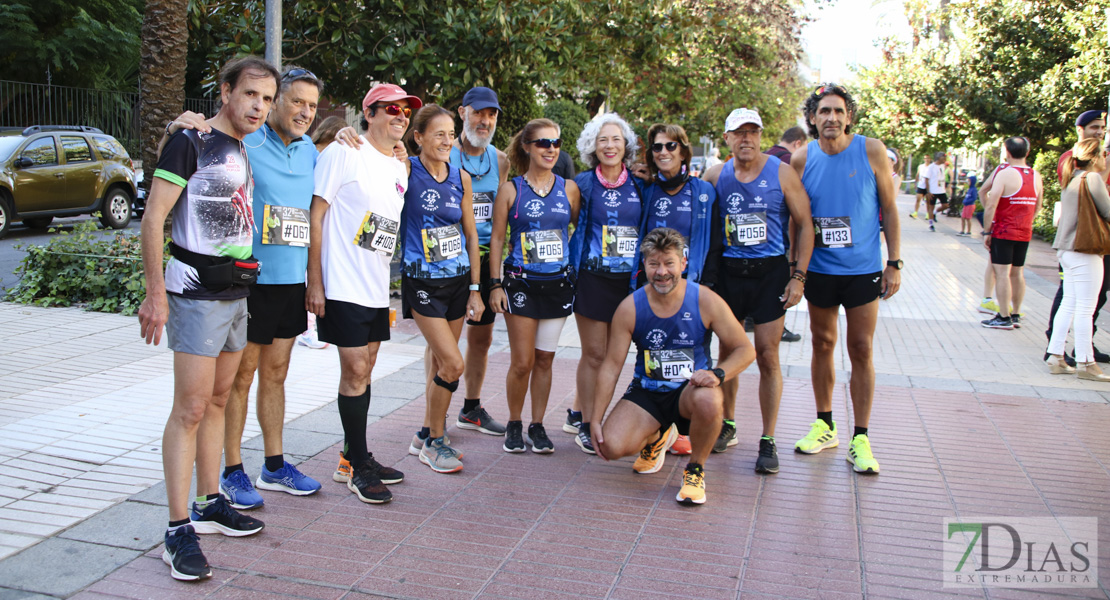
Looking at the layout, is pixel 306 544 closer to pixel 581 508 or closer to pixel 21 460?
pixel 581 508

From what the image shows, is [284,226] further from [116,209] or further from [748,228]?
[116,209]

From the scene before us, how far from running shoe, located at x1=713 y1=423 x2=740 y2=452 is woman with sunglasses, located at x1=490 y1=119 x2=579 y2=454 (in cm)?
99

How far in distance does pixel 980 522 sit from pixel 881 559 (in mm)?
743

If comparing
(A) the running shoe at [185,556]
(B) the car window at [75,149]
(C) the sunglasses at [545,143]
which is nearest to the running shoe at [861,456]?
(C) the sunglasses at [545,143]

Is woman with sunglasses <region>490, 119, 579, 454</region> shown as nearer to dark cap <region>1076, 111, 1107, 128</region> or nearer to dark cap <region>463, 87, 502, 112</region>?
dark cap <region>463, 87, 502, 112</region>

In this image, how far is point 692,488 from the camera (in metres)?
4.34

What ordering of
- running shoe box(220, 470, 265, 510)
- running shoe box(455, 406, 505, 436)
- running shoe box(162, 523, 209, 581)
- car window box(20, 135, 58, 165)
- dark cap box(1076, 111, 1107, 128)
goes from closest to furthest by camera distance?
running shoe box(162, 523, 209, 581)
running shoe box(220, 470, 265, 510)
running shoe box(455, 406, 505, 436)
dark cap box(1076, 111, 1107, 128)
car window box(20, 135, 58, 165)

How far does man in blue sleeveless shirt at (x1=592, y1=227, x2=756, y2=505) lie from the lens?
4.36 meters

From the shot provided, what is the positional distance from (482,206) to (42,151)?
1338cm

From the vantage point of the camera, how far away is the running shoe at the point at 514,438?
5111 millimetres

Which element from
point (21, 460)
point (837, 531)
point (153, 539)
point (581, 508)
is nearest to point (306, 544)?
point (153, 539)

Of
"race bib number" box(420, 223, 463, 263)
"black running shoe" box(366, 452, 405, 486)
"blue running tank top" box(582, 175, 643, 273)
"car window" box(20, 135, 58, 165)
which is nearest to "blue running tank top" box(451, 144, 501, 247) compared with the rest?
"race bib number" box(420, 223, 463, 263)

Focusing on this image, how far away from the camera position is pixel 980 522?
13.5 ft

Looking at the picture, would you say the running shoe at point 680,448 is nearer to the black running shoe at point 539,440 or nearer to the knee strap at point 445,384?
the black running shoe at point 539,440
